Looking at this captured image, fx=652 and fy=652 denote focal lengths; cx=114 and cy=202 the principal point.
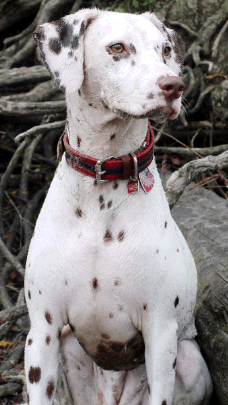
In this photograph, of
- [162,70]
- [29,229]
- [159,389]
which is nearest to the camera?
[162,70]

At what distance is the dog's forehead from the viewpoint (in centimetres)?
248

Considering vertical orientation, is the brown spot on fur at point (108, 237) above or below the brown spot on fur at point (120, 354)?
above

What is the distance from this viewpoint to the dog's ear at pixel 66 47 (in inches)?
98.3

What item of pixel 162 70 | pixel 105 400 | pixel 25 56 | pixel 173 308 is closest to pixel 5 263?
pixel 25 56

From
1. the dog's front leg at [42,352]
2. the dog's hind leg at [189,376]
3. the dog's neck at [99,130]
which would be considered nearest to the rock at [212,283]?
the dog's hind leg at [189,376]

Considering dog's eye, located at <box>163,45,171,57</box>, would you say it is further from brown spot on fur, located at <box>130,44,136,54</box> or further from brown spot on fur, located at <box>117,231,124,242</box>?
brown spot on fur, located at <box>117,231,124,242</box>

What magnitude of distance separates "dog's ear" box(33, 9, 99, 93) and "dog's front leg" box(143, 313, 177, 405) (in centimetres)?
102

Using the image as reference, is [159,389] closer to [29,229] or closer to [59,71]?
[59,71]

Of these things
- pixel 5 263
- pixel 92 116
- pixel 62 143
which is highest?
pixel 92 116

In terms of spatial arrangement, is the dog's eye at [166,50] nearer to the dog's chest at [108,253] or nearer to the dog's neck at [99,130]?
the dog's neck at [99,130]

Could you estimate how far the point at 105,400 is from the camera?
3.14 metres

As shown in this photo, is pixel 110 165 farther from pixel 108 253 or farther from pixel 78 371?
pixel 78 371

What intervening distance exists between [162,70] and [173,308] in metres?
1.00

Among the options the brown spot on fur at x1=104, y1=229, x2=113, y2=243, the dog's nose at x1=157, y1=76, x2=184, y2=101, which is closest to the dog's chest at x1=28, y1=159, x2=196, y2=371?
the brown spot on fur at x1=104, y1=229, x2=113, y2=243
